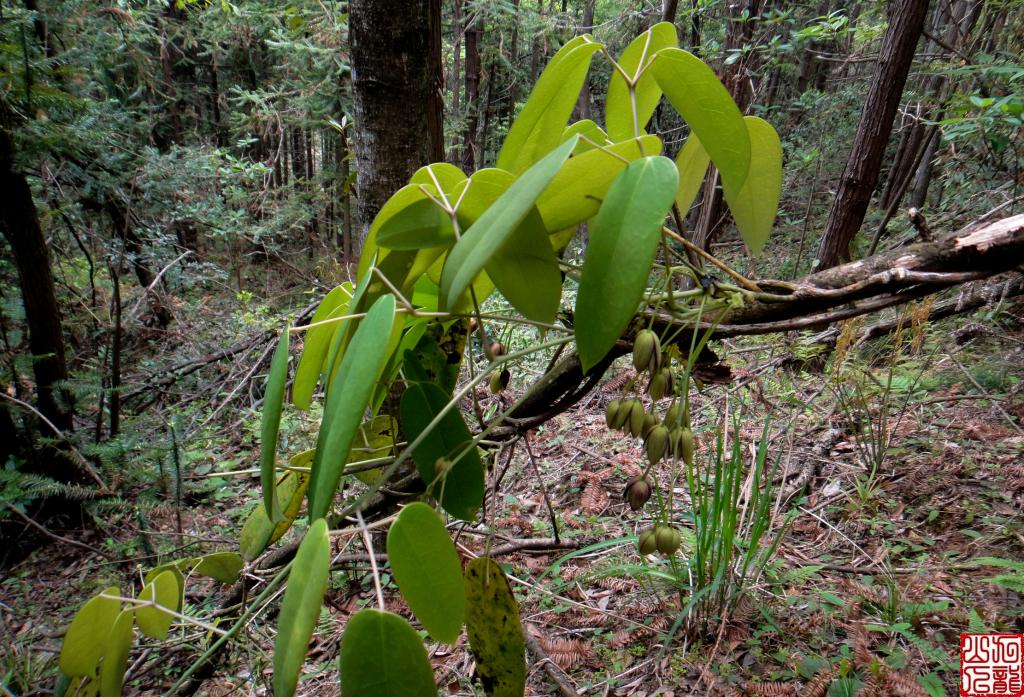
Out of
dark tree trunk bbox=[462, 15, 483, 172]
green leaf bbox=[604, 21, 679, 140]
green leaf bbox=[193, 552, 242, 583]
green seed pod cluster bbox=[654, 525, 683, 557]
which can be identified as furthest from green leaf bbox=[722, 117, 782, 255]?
dark tree trunk bbox=[462, 15, 483, 172]

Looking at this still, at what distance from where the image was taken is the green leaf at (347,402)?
323mm

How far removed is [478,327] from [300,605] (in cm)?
27

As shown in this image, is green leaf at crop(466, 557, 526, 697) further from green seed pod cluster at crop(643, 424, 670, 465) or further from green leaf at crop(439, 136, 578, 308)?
green leaf at crop(439, 136, 578, 308)

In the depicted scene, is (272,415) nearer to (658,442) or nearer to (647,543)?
(658,442)

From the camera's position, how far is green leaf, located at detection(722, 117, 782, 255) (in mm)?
542

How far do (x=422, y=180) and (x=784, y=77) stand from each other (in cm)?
943

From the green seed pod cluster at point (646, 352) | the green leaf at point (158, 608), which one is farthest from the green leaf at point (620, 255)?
the green leaf at point (158, 608)

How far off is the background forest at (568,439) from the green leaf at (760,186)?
0.07 meters

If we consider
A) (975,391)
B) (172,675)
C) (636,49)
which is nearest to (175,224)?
(172,675)

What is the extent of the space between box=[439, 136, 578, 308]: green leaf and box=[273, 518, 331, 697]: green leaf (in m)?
0.16

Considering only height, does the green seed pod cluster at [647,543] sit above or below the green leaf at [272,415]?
below

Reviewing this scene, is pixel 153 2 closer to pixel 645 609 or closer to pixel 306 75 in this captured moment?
pixel 306 75

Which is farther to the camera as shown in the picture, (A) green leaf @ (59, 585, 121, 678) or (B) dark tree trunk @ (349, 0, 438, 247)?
(B) dark tree trunk @ (349, 0, 438, 247)

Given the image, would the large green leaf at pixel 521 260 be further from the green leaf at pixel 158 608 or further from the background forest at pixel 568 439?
the green leaf at pixel 158 608
